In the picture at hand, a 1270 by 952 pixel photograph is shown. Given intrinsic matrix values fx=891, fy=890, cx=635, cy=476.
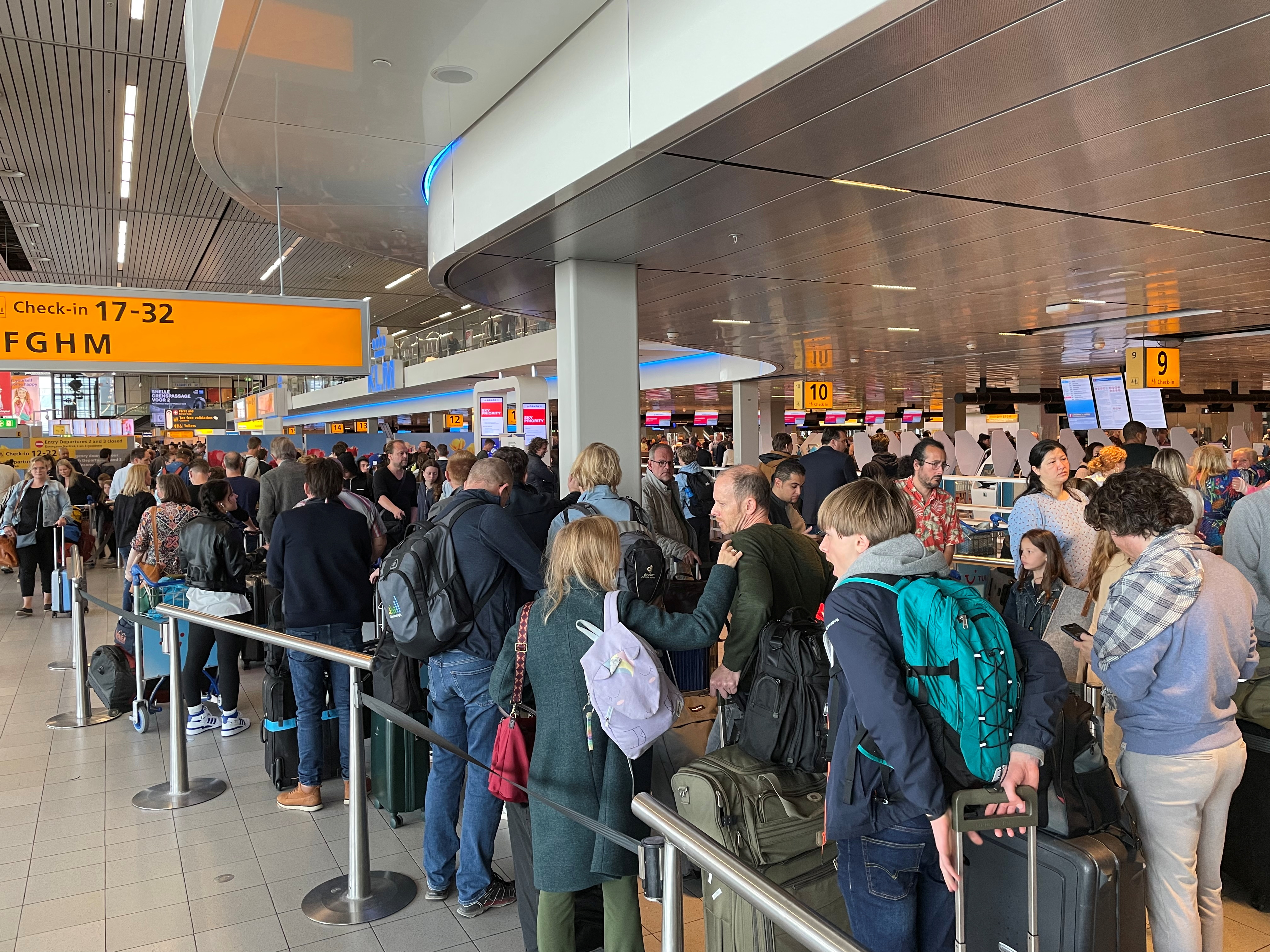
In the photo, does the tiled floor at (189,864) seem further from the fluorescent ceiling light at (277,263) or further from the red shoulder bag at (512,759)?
the fluorescent ceiling light at (277,263)

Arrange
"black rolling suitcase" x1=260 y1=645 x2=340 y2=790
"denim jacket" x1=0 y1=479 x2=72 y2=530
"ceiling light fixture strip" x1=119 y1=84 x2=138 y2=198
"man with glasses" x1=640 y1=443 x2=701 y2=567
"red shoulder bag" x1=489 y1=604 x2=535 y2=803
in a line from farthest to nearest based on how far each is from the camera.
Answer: "denim jacket" x1=0 y1=479 x2=72 y2=530, "ceiling light fixture strip" x1=119 y1=84 x2=138 y2=198, "man with glasses" x1=640 y1=443 x2=701 y2=567, "black rolling suitcase" x1=260 y1=645 x2=340 y2=790, "red shoulder bag" x1=489 y1=604 x2=535 y2=803

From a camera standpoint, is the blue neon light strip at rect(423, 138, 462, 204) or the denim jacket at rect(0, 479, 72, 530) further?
the denim jacket at rect(0, 479, 72, 530)

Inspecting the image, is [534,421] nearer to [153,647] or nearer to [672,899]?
[153,647]

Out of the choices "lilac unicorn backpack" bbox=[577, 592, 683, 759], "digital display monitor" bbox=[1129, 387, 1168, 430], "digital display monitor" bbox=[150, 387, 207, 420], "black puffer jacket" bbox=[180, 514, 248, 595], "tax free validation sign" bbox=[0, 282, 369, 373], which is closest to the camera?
"lilac unicorn backpack" bbox=[577, 592, 683, 759]

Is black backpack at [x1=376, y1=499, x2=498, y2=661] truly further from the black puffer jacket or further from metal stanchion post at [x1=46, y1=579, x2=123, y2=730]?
metal stanchion post at [x1=46, y1=579, x2=123, y2=730]

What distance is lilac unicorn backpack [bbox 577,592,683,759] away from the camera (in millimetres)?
2645

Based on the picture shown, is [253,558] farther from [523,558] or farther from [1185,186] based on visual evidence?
[1185,186]

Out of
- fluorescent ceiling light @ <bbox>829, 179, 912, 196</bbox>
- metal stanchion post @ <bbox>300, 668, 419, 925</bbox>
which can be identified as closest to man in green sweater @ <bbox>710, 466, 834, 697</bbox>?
metal stanchion post @ <bbox>300, 668, 419, 925</bbox>

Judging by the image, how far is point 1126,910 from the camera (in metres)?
2.42

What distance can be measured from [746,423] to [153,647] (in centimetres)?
1575

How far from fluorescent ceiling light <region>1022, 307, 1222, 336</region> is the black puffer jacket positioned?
8945 mm

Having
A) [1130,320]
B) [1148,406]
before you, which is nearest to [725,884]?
[1130,320]

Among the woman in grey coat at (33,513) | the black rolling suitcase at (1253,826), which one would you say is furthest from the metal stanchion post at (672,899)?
the woman in grey coat at (33,513)

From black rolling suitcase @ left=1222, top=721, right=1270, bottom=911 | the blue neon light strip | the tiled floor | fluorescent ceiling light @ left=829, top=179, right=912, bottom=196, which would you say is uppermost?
the blue neon light strip
